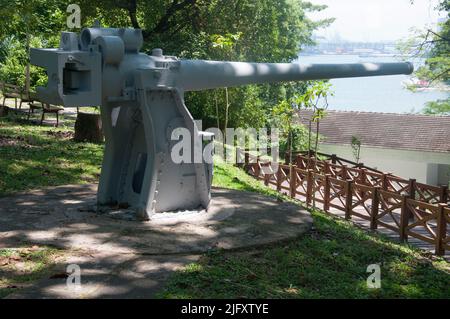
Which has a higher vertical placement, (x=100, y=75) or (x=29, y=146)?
(x=100, y=75)

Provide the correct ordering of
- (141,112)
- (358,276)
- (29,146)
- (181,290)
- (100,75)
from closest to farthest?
(181,290) < (358,276) < (100,75) < (141,112) < (29,146)

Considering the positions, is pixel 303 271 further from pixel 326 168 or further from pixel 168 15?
pixel 168 15

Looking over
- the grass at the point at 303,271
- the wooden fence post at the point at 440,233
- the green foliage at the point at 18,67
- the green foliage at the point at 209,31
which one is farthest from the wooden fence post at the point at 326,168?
the green foliage at the point at 18,67

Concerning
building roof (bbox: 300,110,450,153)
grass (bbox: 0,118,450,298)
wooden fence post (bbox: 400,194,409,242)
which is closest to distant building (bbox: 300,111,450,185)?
building roof (bbox: 300,110,450,153)

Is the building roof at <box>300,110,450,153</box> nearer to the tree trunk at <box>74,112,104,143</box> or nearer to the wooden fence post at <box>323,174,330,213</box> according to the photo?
the wooden fence post at <box>323,174,330,213</box>

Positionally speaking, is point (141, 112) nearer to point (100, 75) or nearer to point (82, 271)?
point (100, 75)

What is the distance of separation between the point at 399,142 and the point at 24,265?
30.4 metres

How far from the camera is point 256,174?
17.5 m

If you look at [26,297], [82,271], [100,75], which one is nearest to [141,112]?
[100,75]

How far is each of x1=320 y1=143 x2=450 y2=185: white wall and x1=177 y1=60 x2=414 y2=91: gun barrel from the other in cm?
2472

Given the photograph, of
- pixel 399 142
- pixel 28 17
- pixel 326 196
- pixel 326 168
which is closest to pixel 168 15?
pixel 28 17

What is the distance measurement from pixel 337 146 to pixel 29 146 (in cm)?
2412

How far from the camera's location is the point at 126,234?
6.95 meters
